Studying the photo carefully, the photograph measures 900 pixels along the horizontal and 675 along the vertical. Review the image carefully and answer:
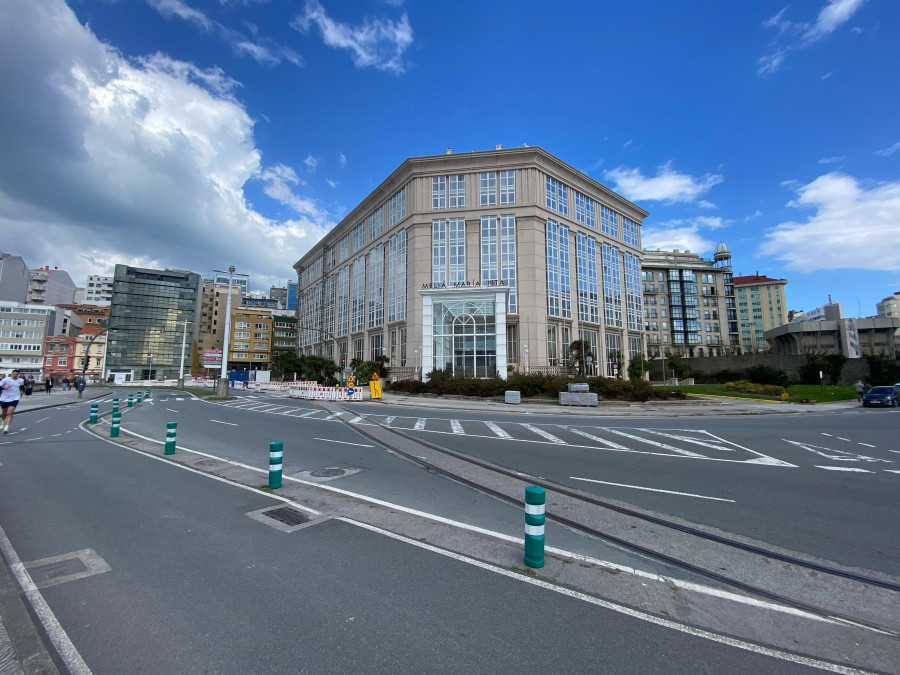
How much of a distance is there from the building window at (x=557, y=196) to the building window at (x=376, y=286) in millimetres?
22962

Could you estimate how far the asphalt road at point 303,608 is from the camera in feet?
9.80

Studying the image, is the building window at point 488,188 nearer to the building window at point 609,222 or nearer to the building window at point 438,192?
the building window at point 438,192

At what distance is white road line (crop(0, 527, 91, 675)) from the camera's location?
2967 millimetres

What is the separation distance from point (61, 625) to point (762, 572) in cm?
653

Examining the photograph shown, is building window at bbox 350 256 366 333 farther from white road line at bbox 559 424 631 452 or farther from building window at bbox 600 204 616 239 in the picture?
white road line at bbox 559 424 631 452

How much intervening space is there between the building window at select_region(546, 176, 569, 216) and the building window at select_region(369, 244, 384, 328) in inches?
904

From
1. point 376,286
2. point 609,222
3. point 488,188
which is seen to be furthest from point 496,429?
point 609,222

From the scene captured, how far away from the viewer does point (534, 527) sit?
14.3ft

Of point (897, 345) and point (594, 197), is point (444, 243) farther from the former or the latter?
point (897, 345)

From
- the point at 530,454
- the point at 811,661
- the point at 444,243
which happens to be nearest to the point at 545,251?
the point at 444,243

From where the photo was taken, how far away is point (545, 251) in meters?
48.5

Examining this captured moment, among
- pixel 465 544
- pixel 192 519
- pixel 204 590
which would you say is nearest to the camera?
pixel 204 590

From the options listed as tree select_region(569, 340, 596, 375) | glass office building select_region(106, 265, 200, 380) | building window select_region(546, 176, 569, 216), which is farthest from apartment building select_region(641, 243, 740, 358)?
glass office building select_region(106, 265, 200, 380)

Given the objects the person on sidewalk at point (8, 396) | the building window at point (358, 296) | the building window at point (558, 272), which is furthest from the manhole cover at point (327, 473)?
the building window at point (358, 296)
